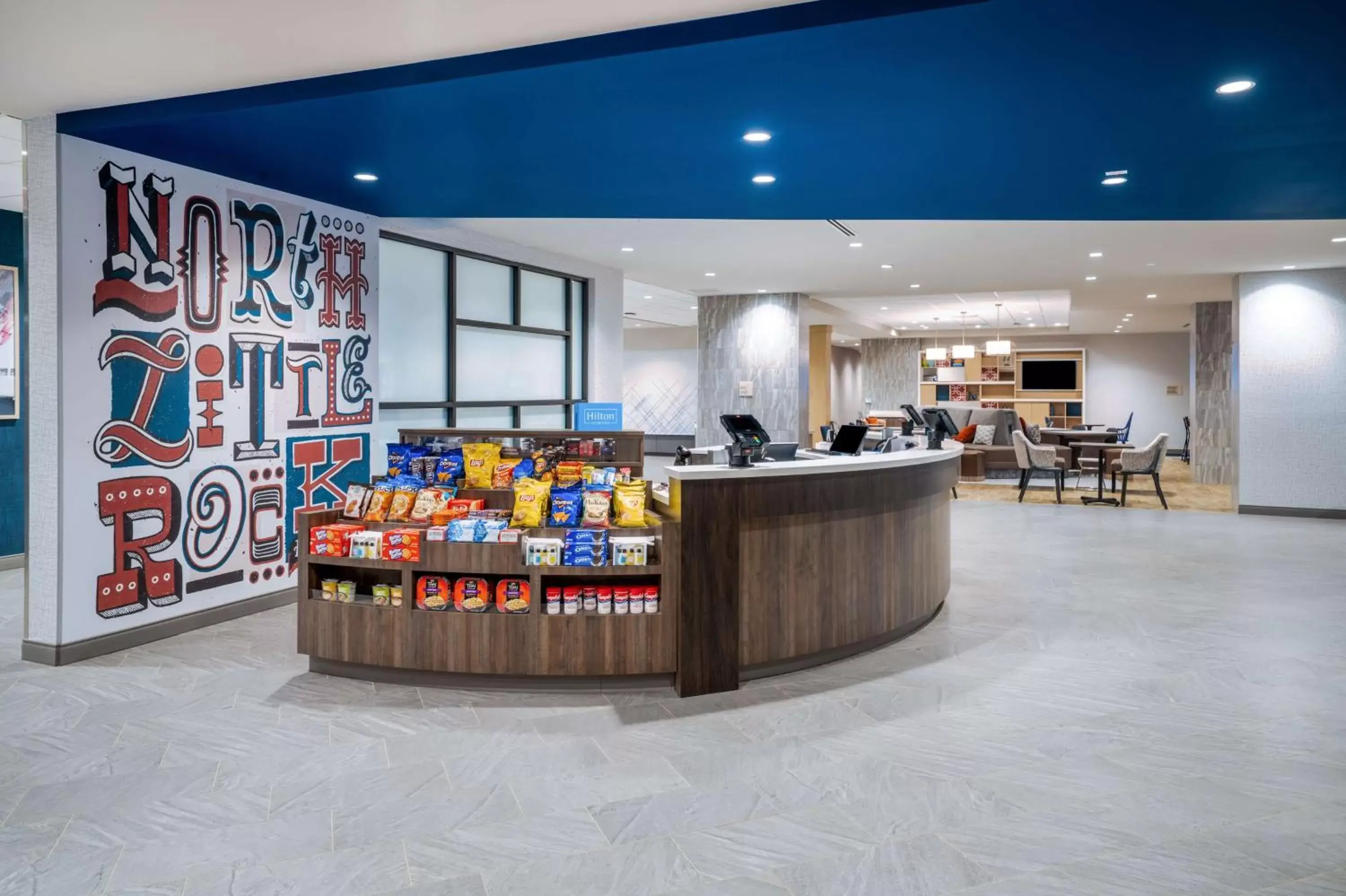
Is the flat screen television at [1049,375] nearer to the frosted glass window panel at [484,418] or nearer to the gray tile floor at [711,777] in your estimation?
the frosted glass window panel at [484,418]

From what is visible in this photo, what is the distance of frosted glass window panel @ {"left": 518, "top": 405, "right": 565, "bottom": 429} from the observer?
8688 mm

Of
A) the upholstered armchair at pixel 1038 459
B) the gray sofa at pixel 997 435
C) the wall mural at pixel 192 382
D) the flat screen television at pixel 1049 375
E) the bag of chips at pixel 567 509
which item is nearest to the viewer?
the bag of chips at pixel 567 509

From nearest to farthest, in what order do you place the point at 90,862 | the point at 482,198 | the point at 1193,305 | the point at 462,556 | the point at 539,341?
1. the point at 90,862
2. the point at 462,556
3. the point at 482,198
4. the point at 539,341
5. the point at 1193,305

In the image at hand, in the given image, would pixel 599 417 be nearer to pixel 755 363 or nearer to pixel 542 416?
pixel 542 416

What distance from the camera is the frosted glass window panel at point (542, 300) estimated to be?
8.71 m

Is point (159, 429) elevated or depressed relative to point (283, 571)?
elevated

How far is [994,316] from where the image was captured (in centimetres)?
1648

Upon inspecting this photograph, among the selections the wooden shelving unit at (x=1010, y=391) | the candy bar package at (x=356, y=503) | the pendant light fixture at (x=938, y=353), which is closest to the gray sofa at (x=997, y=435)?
the pendant light fixture at (x=938, y=353)

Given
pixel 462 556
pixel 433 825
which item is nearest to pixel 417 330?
pixel 462 556

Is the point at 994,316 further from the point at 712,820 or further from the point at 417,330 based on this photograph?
the point at 712,820

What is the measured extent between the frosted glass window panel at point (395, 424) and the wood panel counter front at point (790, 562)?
3.07 metres

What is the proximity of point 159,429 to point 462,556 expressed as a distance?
2270mm

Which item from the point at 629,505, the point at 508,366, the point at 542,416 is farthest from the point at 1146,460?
the point at 629,505

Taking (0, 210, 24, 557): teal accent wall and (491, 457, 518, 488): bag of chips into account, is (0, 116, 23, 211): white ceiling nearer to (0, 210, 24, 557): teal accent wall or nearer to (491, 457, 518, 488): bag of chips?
(0, 210, 24, 557): teal accent wall
